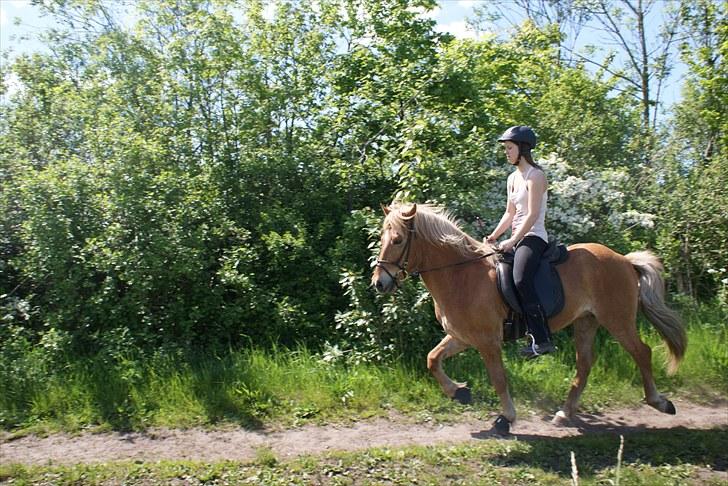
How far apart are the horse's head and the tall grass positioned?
5.64ft

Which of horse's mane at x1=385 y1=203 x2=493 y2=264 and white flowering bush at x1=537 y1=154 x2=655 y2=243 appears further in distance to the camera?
white flowering bush at x1=537 y1=154 x2=655 y2=243

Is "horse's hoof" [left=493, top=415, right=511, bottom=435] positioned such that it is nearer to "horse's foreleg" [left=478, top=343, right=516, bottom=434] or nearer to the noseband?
"horse's foreleg" [left=478, top=343, right=516, bottom=434]

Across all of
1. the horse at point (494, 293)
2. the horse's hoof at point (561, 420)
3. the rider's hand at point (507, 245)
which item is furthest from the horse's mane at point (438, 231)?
the horse's hoof at point (561, 420)

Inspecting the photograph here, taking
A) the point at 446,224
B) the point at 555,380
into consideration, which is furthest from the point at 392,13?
the point at 555,380

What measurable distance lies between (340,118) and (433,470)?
572cm

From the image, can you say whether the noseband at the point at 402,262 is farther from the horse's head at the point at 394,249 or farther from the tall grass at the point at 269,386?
the tall grass at the point at 269,386

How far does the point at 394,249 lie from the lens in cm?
578

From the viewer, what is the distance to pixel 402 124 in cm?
862

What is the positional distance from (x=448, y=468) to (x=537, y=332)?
1.58 m

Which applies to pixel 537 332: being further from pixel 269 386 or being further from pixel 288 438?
pixel 269 386

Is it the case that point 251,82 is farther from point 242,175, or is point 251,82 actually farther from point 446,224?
point 446,224

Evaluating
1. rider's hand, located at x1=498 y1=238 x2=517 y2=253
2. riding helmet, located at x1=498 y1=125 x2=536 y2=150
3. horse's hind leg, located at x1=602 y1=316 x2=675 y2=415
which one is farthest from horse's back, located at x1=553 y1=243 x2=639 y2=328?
riding helmet, located at x1=498 y1=125 x2=536 y2=150

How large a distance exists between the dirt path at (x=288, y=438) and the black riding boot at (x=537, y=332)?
95 cm

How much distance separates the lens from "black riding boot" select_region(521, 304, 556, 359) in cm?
575
